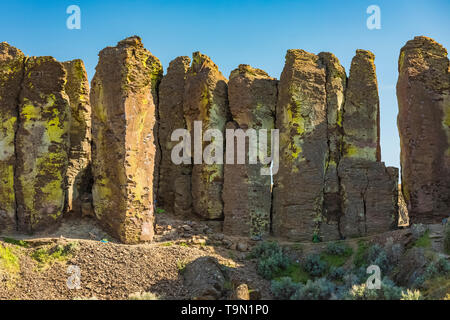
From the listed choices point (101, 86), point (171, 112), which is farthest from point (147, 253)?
point (171, 112)

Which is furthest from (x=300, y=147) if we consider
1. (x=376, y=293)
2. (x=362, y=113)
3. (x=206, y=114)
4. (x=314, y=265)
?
(x=376, y=293)

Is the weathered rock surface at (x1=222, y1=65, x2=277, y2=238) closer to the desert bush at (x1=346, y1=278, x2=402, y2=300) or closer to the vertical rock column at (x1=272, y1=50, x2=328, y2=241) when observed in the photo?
the vertical rock column at (x1=272, y1=50, x2=328, y2=241)

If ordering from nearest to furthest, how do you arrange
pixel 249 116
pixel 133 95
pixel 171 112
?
pixel 133 95
pixel 249 116
pixel 171 112

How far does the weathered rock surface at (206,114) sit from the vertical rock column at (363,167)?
4165 mm

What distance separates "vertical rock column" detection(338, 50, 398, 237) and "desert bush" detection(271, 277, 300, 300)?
461cm

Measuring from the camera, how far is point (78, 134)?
648 inches

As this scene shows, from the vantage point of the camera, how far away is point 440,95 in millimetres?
16531

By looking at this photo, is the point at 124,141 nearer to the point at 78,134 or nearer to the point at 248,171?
the point at 78,134

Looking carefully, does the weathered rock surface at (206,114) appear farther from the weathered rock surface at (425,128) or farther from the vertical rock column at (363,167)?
the weathered rock surface at (425,128)

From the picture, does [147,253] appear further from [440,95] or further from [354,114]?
[440,95]

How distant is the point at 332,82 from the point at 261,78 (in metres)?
2.46

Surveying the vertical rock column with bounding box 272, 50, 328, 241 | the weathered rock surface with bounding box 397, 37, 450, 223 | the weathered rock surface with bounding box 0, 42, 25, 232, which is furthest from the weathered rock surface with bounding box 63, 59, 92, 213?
the weathered rock surface with bounding box 397, 37, 450, 223

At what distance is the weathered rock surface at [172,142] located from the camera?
1723 centimetres

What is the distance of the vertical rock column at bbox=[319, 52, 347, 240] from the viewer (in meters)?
16.0
